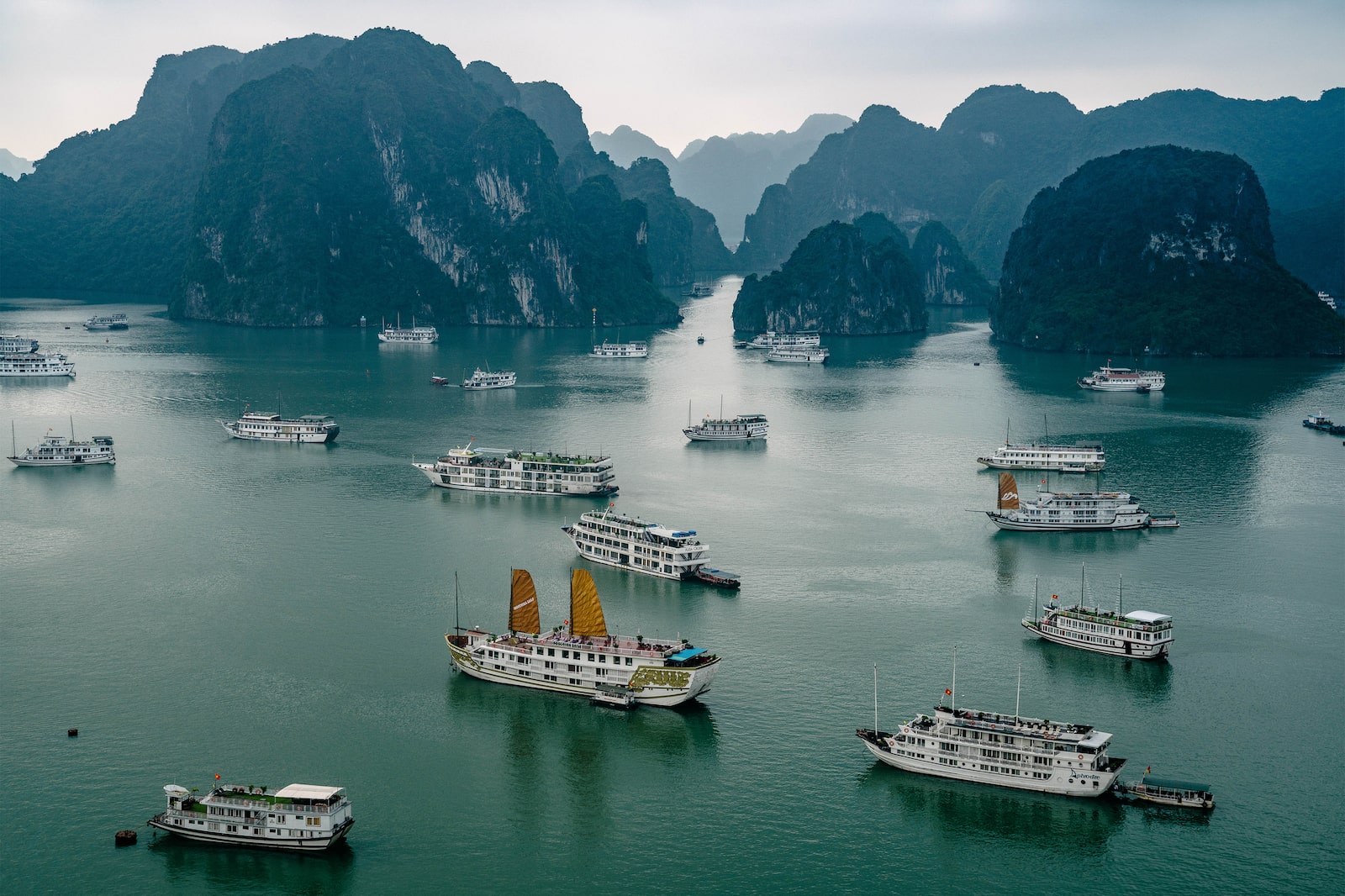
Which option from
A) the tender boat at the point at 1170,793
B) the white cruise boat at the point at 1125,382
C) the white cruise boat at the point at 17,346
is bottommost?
the tender boat at the point at 1170,793

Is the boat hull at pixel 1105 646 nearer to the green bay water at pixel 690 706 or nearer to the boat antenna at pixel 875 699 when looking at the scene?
the green bay water at pixel 690 706

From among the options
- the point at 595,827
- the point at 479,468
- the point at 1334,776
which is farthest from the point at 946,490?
the point at 595,827

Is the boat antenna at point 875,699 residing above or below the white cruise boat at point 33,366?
below

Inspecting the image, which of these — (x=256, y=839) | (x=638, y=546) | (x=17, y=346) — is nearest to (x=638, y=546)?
(x=638, y=546)

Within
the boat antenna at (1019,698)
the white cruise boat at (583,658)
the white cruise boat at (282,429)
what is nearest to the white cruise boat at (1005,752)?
the boat antenna at (1019,698)

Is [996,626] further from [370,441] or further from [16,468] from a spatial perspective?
[16,468]

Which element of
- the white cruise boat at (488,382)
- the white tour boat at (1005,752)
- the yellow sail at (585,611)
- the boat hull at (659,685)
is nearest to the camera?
the white tour boat at (1005,752)
